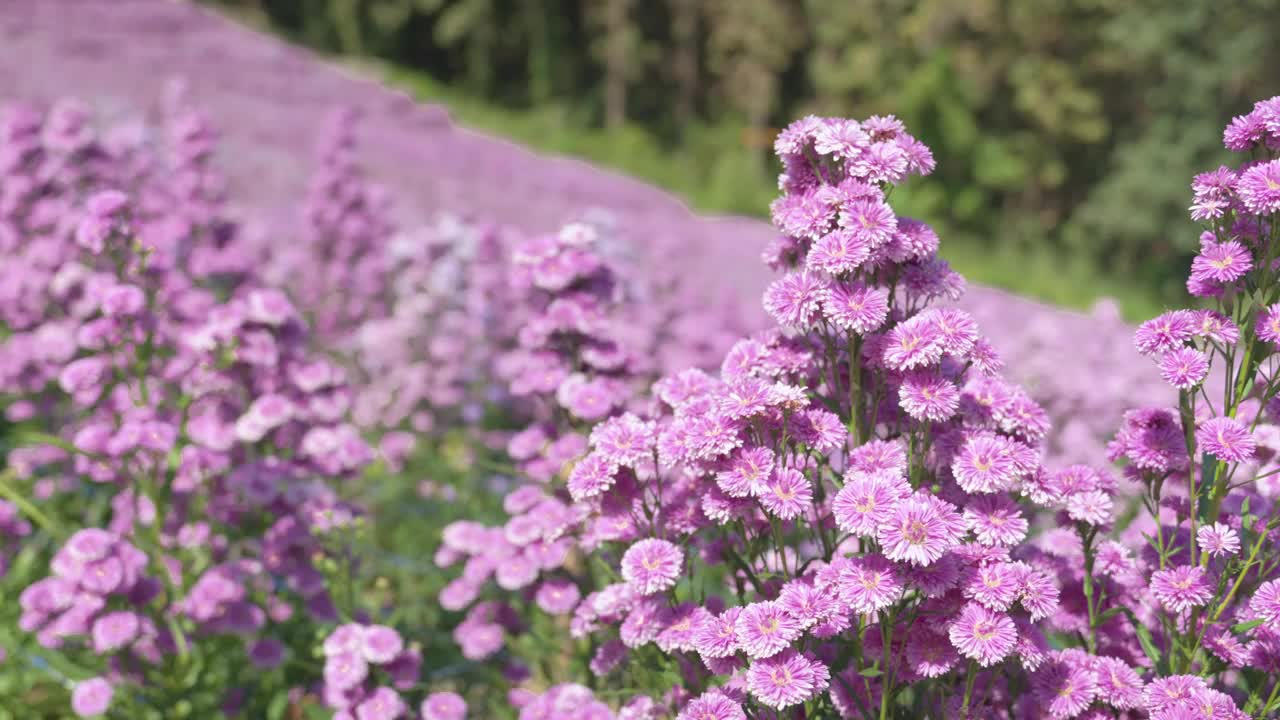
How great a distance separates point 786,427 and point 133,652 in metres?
2.30

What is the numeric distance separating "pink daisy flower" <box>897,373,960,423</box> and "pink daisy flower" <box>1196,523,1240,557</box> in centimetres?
56

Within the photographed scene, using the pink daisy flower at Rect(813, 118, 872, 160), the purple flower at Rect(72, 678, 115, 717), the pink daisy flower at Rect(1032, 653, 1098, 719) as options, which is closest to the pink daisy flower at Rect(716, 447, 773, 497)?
the pink daisy flower at Rect(813, 118, 872, 160)

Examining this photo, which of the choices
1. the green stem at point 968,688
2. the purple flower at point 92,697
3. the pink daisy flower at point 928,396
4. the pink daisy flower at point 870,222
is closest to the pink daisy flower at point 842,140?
the pink daisy flower at point 870,222

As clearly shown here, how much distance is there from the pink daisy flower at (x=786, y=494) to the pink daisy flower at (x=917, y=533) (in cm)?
17

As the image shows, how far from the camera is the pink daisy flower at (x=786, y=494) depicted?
6.41ft

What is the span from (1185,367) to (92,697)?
A: 290 cm

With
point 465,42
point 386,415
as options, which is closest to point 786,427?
point 386,415

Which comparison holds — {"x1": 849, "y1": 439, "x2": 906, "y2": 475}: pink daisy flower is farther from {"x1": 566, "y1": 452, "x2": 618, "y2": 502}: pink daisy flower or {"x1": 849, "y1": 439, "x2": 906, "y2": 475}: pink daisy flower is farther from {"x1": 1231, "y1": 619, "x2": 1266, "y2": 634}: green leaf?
{"x1": 1231, "y1": 619, "x2": 1266, "y2": 634}: green leaf

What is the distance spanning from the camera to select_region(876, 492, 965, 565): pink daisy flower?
5.88ft

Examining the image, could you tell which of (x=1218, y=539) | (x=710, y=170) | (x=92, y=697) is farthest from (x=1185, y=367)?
(x=710, y=170)

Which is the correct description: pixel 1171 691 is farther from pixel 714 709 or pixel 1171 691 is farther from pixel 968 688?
pixel 714 709

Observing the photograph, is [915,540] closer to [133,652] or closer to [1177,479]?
[1177,479]

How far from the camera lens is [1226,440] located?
6.77ft

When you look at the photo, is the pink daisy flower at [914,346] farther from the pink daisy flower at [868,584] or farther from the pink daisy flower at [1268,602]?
the pink daisy flower at [1268,602]
